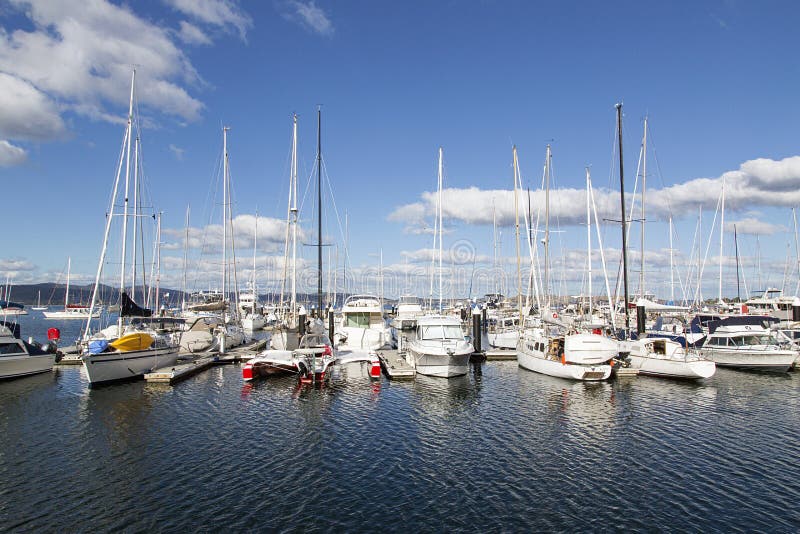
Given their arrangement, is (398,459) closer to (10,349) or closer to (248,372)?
(248,372)

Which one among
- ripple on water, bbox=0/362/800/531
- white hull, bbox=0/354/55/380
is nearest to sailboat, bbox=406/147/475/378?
ripple on water, bbox=0/362/800/531

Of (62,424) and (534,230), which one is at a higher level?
(534,230)

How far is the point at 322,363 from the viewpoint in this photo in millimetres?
33469

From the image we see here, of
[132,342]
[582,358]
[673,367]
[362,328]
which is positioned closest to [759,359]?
[673,367]

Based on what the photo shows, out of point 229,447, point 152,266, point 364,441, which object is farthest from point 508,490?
point 152,266

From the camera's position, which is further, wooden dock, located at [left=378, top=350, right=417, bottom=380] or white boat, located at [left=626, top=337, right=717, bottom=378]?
wooden dock, located at [left=378, top=350, right=417, bottom=380]

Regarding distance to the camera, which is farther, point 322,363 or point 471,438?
point 322,363

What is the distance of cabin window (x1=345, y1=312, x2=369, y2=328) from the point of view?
47.8 metres

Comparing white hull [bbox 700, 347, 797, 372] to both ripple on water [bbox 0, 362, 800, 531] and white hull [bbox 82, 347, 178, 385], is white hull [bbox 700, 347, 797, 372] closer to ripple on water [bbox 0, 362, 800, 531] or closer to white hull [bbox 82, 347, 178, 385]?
ripple on water [bbox 0, 362, 800, 531]

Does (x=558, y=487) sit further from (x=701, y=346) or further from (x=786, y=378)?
(x=701, y=346)

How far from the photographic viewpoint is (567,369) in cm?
3466

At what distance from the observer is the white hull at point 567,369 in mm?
33938

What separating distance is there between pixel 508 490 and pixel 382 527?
4.65 m

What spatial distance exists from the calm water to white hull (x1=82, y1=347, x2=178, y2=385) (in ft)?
4.57
